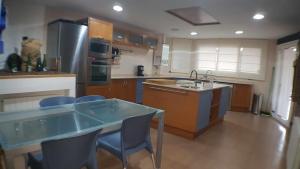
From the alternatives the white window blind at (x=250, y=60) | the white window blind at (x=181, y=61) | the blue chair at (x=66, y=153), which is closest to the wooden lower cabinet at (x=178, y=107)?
the blue chair at (x=66, y=153)

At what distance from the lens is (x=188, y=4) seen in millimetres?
3148

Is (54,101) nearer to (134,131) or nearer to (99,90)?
(134,131)

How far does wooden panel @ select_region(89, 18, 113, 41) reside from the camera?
3.94 meters

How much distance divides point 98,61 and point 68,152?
312 centimetres

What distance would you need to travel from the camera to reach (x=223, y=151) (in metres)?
3.01

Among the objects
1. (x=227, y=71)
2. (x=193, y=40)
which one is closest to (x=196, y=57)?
(x=193, y=40)

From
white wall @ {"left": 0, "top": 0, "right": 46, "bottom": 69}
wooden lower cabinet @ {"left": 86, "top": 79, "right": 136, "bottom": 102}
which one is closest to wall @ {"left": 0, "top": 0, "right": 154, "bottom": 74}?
white wall @ {"left": 0, "top": 0, "right": 46, "bottom": 69}

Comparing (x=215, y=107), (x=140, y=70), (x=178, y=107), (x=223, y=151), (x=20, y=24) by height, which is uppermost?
(x=20, y=24)

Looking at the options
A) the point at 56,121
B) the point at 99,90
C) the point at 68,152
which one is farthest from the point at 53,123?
the point at 99,90

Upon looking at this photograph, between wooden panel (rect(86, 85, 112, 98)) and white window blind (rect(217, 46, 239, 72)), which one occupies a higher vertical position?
white window blind (rect(217, 46, 239, 72))

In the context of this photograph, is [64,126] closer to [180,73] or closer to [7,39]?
[7,39]

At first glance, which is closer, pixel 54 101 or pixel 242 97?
pixel 54 101

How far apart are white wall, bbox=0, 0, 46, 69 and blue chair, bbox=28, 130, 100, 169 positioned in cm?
291

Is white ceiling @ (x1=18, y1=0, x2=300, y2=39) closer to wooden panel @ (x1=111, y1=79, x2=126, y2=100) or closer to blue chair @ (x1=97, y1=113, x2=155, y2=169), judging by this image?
wooden panel @ (x1=111, y1=79, x2=126, y2=100)
